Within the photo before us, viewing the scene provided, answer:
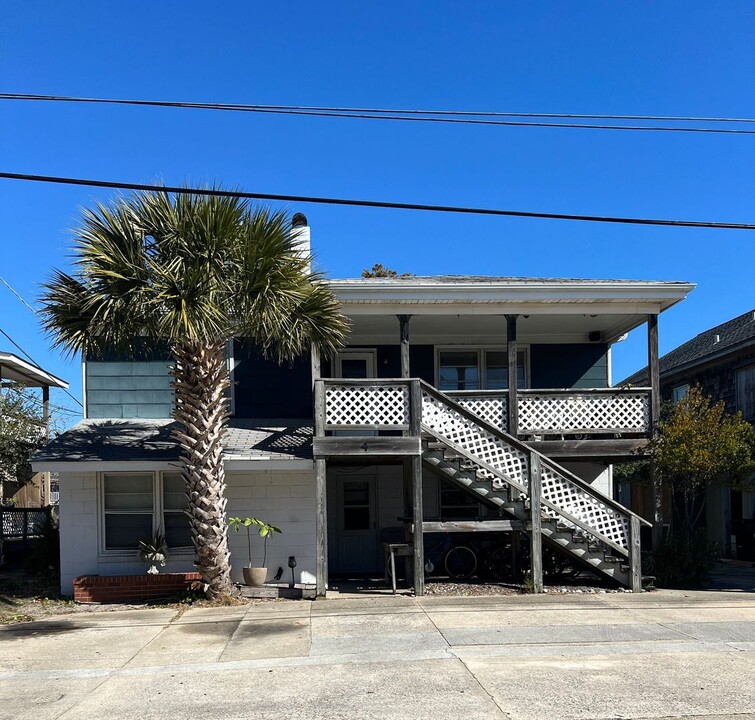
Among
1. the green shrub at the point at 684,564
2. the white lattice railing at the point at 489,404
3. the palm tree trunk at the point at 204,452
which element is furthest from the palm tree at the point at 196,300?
the green shrub at the point at 684,564

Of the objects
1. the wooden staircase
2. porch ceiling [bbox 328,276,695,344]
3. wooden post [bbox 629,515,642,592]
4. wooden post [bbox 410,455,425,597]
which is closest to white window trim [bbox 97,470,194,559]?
Result: wooden post [bbox 410,455,425,597]

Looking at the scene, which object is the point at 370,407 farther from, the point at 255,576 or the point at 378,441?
the point at 255,576

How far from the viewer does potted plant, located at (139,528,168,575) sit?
13203mm

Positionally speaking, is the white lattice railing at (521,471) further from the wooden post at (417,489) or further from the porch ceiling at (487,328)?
the porch ceiling at (487,328)

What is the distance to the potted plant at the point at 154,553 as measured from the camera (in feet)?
43.3

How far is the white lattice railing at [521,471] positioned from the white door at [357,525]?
12.7ft

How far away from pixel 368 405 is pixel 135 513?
457 centimetres

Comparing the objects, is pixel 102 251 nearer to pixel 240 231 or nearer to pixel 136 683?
pixel 240 231

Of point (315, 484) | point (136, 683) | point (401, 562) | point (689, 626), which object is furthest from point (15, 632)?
point (689, 626)

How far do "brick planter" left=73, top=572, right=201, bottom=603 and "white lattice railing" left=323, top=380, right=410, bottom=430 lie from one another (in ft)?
11.7

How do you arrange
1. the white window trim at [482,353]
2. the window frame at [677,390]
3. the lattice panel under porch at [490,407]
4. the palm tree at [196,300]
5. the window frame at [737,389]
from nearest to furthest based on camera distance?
the palm tree at [196,300], the lattice panel under porch at [490,407], the white window trim at [482,353], the window frame at [737,389], the window frame at [677,390]

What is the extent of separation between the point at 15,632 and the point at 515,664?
6677 mm

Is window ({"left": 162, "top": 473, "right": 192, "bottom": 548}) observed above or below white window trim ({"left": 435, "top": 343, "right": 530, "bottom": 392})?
below

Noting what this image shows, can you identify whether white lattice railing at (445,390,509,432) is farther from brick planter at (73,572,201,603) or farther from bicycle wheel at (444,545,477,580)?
brick planter at (73,572,201,603)
